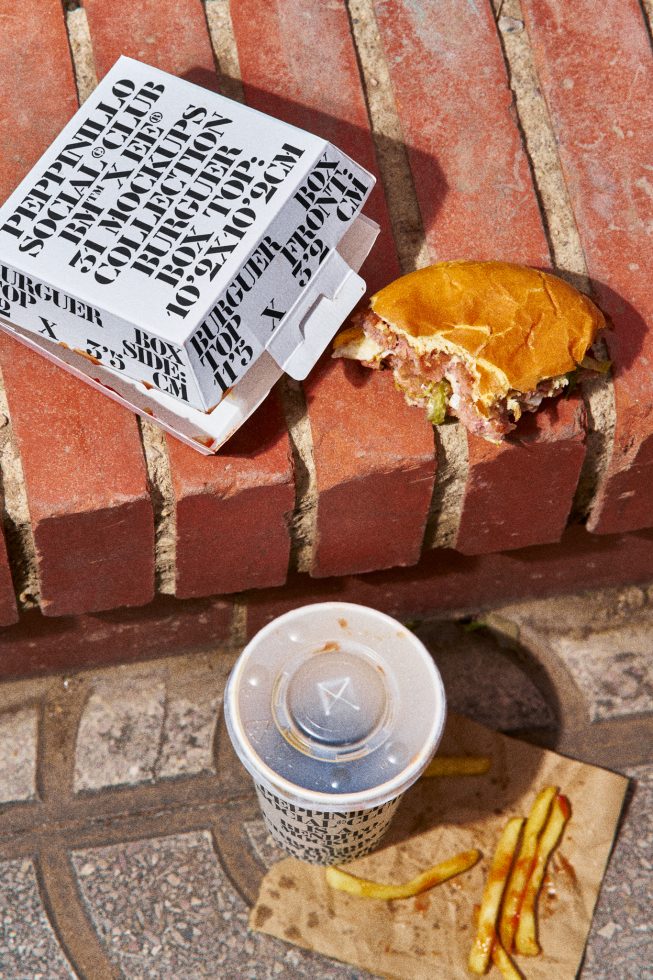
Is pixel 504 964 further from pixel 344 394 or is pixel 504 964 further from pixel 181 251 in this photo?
pixel 181 251

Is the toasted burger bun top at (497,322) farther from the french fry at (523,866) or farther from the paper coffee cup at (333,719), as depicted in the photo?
the french fry at (523,866)

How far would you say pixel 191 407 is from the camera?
2012mm

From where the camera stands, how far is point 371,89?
2.34m

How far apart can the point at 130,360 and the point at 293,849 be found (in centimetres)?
113

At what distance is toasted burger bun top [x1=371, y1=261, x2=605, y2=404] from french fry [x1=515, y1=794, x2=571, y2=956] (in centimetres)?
101

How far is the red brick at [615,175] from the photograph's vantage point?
7.21 ft

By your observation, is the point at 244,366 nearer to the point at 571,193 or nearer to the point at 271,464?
the point at 271,464

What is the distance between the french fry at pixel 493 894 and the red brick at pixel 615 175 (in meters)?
0.69

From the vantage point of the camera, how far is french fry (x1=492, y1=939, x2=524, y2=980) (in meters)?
2.29

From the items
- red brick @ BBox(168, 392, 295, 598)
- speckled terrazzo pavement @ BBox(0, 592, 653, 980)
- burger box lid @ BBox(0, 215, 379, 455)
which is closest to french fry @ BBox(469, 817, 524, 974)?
speckled terrazzo pavement @ BBox(0, 592, 653, 980)

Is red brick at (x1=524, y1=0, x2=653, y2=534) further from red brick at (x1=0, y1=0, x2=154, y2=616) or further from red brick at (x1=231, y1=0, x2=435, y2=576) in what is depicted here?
red brick at (x1=0, y1=0, x2=154, y2=616)

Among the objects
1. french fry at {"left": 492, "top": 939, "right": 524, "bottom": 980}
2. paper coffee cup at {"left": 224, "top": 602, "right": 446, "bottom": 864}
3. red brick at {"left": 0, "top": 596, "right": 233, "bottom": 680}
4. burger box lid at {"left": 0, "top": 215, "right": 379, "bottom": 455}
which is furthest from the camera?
red brick at {"left": 0, "top": 596, "right": 233, "bottom": 680}

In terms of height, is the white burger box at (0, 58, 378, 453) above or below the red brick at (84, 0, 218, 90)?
below

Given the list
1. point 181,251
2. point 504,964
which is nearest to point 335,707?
point 504,964
